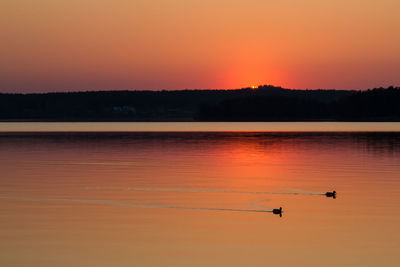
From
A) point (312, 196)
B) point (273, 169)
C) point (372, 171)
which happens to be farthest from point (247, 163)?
point (312, 196)

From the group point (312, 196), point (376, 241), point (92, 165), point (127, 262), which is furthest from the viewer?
point (92, 165)

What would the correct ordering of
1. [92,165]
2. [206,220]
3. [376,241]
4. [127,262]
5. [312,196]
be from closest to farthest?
[127,262] < [376,241] < [206,220] < [312,196] < [92,165]

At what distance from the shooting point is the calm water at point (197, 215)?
16.4 metres

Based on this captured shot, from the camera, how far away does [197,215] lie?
22156mm

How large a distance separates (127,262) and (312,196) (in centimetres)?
1290

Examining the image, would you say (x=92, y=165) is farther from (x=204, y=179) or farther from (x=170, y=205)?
(x=170, y=205)

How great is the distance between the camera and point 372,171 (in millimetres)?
37188

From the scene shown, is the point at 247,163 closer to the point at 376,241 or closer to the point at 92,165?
the point at 92,165

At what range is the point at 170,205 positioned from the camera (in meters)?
24.4

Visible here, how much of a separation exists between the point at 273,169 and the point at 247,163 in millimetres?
4471

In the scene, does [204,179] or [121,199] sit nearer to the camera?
[121,199]

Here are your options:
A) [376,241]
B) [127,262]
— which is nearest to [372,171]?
[376,241]

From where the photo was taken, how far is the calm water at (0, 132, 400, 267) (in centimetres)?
1639

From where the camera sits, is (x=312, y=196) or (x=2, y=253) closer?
(x=2, y=253)
